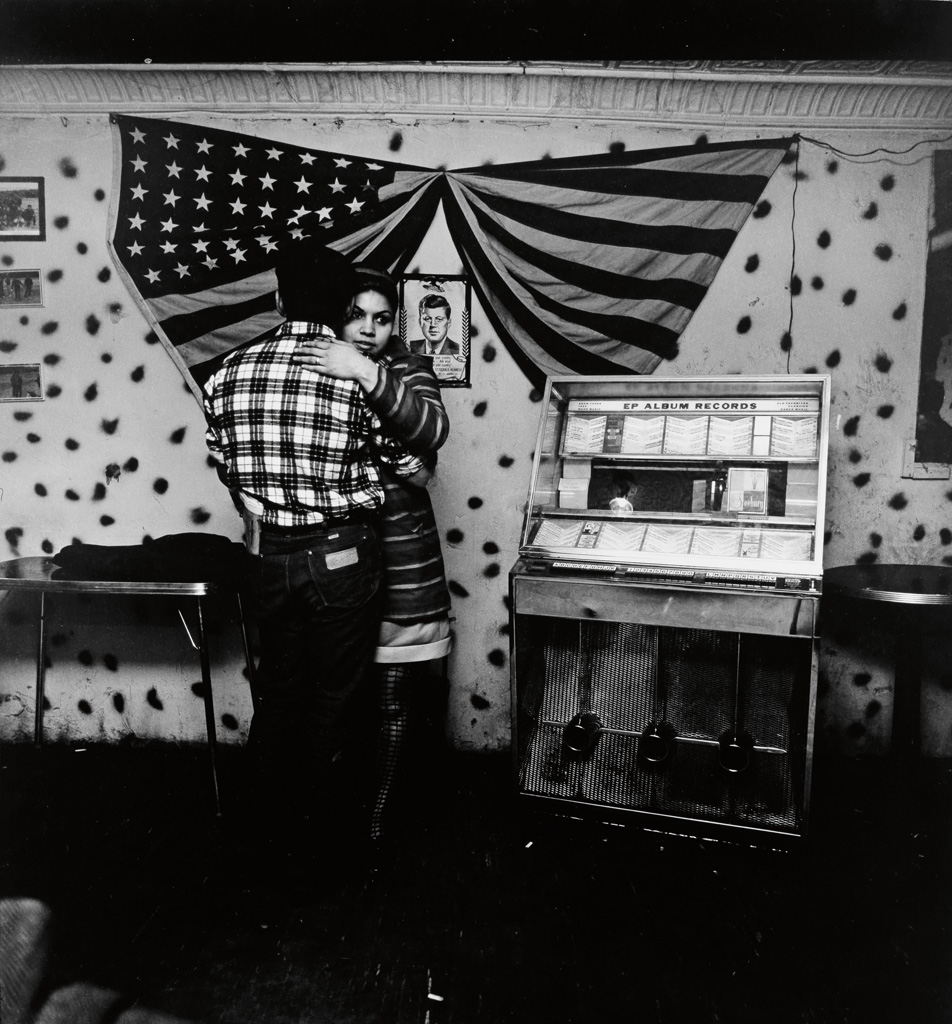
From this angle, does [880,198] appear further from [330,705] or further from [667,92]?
[330,705]

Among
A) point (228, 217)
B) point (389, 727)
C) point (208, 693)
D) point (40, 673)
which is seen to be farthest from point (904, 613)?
point (40, 673)

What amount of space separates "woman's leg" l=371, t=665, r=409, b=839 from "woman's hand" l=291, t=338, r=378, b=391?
936 millimetres

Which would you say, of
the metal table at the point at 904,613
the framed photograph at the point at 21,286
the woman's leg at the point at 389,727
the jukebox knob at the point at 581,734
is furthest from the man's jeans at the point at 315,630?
the framed photograph at the point at 21,286

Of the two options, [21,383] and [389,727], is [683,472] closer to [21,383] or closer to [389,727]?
[389,727]

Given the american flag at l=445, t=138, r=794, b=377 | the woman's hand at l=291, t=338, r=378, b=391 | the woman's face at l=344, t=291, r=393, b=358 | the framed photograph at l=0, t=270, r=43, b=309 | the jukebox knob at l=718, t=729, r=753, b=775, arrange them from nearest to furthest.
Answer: the woman's hand at l=291, t=338, r=378, b=391
the woman's face at l=344, t=291, r=393, b=358
the jukebox knob at l=718, t=729, r=753, b=775
the american flag at l=445, t=138, r=794, b=377
the framed photograph at l=0, t=270, r=43, b=309

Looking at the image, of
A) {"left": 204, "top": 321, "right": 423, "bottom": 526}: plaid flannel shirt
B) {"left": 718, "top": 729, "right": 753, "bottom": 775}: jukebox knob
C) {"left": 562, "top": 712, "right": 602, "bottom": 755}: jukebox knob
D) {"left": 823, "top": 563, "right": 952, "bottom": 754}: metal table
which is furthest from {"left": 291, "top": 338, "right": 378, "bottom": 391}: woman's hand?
{"left": 823, "top": 563, "right": 952, "bottom": 754}: metal table

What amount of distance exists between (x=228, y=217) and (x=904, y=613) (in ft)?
10.3

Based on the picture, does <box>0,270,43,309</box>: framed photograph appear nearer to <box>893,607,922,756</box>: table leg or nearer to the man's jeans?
the man's jeans

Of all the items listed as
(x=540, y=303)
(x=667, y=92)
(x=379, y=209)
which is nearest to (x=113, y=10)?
(x=379, y=209)

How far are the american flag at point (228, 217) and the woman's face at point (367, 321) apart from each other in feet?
2.74

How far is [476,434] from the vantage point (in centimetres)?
304

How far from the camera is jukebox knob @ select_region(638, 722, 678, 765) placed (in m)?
2.39

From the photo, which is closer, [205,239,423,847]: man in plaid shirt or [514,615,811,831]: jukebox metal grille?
[205,239,423,847]: man in plaid shirt

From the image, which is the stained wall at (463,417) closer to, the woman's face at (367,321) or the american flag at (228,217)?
the american flag at (228,217)
